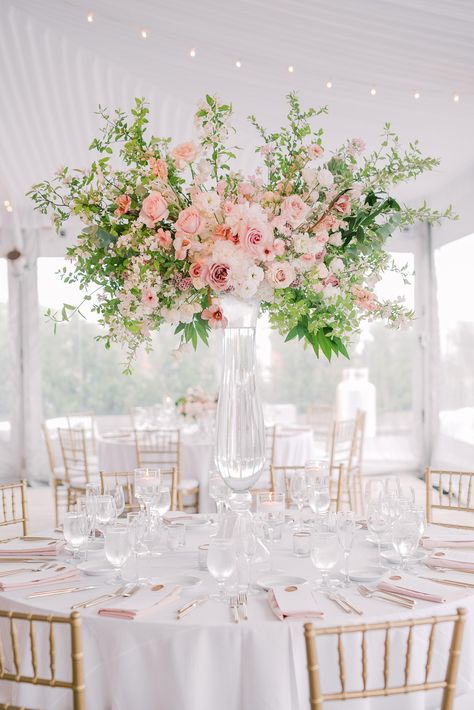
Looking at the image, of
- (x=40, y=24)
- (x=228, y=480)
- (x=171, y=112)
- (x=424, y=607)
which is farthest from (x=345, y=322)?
(x=171, y=112)

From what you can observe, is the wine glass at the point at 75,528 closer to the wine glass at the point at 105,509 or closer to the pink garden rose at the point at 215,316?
the wine glass at the point at 105,509

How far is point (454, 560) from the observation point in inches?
105

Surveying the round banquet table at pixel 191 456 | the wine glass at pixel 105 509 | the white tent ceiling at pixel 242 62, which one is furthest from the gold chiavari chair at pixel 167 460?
the wine glass at pixel 105 509

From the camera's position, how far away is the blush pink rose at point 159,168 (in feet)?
8.11

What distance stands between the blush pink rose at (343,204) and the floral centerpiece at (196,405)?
13.5 ft

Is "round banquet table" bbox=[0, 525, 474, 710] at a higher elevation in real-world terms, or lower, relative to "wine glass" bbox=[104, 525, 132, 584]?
lower

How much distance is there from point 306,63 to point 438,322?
4571 millimetres

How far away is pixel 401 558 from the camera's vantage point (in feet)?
8.59

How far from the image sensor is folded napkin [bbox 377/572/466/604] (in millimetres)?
2277

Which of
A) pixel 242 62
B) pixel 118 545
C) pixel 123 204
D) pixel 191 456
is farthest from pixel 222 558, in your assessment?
pixel 191 456

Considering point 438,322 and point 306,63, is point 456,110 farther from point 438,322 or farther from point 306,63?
point 438,322

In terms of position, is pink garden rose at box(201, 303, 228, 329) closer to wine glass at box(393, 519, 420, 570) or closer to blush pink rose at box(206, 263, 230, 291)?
blush pink rose at box(206, 263, 230, 291)

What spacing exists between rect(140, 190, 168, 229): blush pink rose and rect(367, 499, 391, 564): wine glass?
1240 millimetres

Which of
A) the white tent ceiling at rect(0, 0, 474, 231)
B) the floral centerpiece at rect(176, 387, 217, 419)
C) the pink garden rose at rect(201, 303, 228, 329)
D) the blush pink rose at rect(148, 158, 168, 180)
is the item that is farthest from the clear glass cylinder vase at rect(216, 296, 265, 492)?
the floral centerpiece at rect(176, 387, 217, 419)
